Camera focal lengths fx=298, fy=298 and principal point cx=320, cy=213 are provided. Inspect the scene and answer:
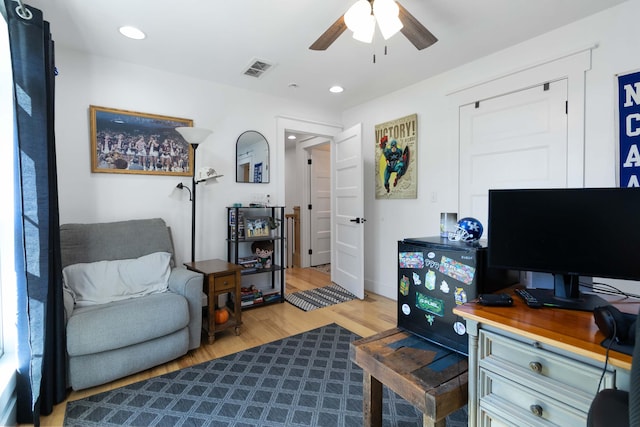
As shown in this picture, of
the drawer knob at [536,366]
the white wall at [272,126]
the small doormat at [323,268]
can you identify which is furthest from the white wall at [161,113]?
the drawer knob at [536,366]

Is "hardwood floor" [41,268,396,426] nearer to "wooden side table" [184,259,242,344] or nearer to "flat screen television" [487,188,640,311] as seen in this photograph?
"wooden side table" [184,259,242,344]

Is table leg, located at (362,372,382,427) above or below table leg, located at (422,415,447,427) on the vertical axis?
below

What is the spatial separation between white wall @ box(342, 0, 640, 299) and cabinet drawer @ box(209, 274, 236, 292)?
1.88 meters

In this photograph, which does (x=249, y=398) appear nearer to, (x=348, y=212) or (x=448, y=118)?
(x=348, y=212)

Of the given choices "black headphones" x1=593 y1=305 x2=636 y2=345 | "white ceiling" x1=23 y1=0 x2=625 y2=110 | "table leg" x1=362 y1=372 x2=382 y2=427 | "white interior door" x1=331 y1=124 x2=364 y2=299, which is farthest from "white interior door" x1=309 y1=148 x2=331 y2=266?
"black headphones" x1=593 y1=305 x2=636 y2=345

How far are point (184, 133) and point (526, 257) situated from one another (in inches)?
103

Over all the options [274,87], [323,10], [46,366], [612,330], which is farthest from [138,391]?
[274,87]

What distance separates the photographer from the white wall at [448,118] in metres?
2.01

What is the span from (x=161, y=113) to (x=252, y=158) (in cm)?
100

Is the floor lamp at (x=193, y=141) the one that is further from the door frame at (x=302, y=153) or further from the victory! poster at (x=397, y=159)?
the victory! poster at (x=397, y=159)

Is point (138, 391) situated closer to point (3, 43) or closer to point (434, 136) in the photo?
point (3, 43)

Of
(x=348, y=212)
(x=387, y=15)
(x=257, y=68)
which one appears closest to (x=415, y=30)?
(x=387, y=15)

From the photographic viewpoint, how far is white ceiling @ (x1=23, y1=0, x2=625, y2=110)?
1947 millimetres

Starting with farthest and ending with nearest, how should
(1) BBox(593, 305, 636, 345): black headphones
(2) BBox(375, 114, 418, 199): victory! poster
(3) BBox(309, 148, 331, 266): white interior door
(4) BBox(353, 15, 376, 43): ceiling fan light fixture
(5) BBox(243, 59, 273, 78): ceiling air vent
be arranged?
(3) BBox(309, 148, 331, 266): white interior door
(2) BBox(375, 114, 418, 199): victory! poster
(5) BBox(243, 59, 273, 78): ceiling air vent
(4) BBox(353, 15, 376, 43): ceiling fan light fixture
(1) BBox(593, 305, 636, 345): black headphones
